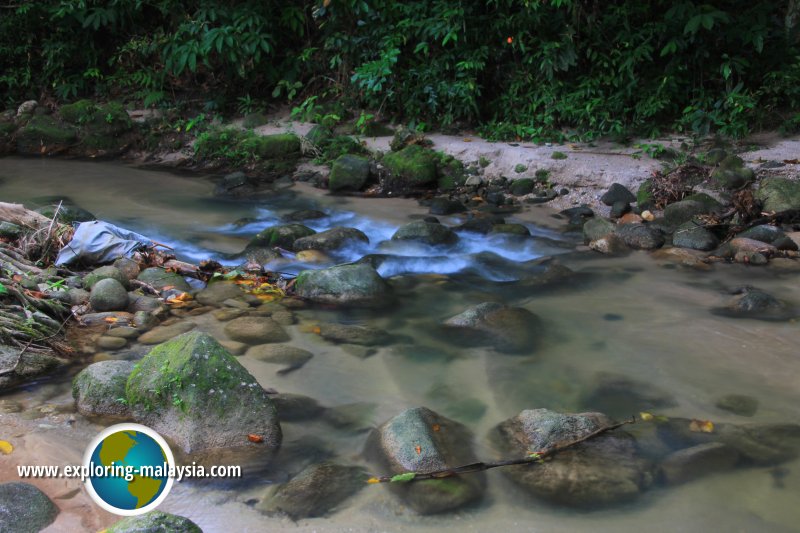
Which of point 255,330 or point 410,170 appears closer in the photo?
point 255,330

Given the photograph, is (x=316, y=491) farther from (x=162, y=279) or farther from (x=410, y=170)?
(x=410, y=170)

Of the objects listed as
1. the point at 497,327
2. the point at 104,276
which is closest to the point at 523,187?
the point at 497,327

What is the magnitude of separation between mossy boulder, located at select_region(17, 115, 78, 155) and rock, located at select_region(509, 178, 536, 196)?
299 inches

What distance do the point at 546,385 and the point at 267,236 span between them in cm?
361

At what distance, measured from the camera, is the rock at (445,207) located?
26.5ft

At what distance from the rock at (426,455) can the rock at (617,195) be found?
502 cm

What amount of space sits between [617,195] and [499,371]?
14.3 ft

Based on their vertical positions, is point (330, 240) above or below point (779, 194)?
below

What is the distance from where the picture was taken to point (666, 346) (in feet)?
14.9

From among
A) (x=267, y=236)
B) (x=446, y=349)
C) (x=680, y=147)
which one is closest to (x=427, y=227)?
(x=267, y=236)

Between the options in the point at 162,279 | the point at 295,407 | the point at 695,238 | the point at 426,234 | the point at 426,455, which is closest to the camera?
the point at 426,455

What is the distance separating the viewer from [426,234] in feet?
22.3

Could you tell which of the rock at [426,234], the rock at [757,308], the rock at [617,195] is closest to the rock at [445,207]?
the rock at [426,234]

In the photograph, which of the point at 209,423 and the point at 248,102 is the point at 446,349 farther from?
the point at 248,102
